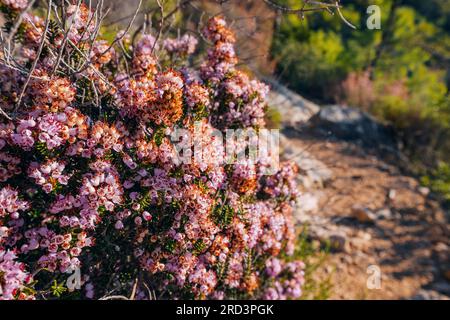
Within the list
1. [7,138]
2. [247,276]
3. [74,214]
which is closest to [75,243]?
[74,214]

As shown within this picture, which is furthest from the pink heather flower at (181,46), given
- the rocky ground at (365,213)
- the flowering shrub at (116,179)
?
the rocky ground at (365,213)

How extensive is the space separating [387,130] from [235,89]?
7230 mm

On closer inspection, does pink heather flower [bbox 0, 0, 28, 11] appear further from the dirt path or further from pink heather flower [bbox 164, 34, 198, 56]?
the dirt path

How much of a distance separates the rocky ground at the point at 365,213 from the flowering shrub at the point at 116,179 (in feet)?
4.69

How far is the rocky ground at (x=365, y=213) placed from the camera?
478cm

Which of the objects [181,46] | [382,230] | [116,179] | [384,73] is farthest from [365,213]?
[384,73]

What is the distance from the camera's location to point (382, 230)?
5.78m

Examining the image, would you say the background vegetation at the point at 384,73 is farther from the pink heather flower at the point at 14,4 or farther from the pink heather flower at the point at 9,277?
the pink heather flower at the point at 9,277

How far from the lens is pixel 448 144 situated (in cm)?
829

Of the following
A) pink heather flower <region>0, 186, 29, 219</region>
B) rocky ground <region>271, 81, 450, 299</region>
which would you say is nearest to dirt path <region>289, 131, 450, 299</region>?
rocky ground <region>271, 81, 450, 299</region>

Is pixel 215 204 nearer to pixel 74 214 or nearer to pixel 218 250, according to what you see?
pixel 218 250

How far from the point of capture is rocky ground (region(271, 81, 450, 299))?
4777mm

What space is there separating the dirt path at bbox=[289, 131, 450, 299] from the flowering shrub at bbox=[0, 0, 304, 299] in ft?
5.14

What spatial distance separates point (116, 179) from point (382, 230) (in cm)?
475
